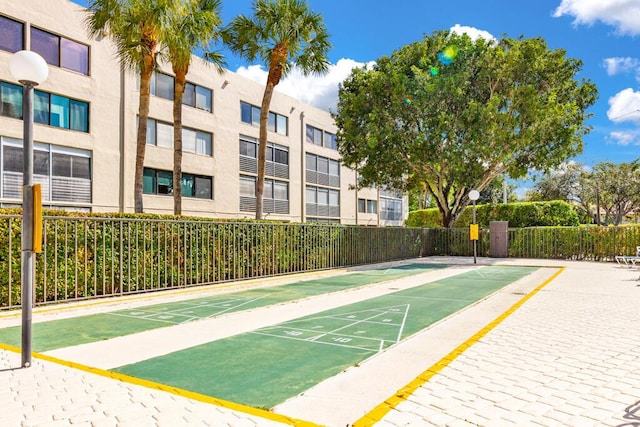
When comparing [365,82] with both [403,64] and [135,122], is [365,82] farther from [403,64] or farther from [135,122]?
[135,122]

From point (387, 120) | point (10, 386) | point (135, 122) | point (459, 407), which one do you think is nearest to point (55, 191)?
point (135, 122)

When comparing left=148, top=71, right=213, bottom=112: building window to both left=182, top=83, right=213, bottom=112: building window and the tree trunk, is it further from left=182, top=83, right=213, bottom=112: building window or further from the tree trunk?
the tree trunk

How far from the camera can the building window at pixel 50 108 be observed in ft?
63.7

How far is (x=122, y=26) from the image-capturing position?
47.8 ft

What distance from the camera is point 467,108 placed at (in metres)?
25.0

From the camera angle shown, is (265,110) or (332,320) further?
(265,110)

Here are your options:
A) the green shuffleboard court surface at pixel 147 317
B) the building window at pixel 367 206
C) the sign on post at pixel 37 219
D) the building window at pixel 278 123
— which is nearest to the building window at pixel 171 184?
the building window at pixel 278 123

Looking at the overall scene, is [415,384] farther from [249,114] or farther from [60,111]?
[249,114]

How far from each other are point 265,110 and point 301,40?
10.1ft

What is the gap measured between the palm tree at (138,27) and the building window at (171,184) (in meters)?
9.94

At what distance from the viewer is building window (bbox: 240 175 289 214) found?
3203cm

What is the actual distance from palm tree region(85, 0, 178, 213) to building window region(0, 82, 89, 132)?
6.88 m

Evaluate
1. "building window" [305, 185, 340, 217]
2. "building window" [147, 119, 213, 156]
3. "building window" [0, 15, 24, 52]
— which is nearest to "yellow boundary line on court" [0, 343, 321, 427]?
"building window" [0, 15, 24, 52]

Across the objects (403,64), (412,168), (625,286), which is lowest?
(625,286)
